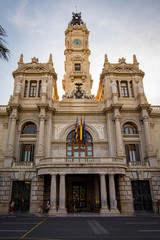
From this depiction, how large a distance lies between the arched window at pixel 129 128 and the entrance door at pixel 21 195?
1641 centimetres

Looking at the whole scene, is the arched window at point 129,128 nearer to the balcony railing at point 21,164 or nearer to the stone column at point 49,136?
the stone column at point 49,136

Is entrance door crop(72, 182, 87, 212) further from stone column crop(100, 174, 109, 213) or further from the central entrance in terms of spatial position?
stone column crop(100, 174, 109, 213)

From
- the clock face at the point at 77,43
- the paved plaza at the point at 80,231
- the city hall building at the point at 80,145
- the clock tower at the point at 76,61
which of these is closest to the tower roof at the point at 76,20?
the clock tower at the point at 76,61

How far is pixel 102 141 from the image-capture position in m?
29.9

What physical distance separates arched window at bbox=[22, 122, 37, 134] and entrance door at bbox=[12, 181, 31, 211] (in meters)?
7.84

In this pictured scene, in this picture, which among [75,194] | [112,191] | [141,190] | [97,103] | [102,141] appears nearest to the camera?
[112,191]

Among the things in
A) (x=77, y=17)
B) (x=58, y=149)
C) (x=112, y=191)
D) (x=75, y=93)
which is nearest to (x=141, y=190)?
(x=112, y=191)

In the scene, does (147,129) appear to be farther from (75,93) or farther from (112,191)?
(75,93)

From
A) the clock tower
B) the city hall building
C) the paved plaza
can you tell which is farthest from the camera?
the clock tower

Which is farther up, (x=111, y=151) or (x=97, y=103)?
(x=97, y=103)

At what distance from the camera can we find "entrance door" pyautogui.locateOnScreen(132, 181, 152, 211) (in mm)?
25344

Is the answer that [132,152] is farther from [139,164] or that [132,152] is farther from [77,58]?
[77,58]

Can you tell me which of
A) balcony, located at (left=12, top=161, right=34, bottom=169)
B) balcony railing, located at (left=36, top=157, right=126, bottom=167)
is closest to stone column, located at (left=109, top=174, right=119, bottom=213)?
balcony railing, located at (left=36, top=157, right=126, bottom=167)

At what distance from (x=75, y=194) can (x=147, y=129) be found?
46.9 ft
